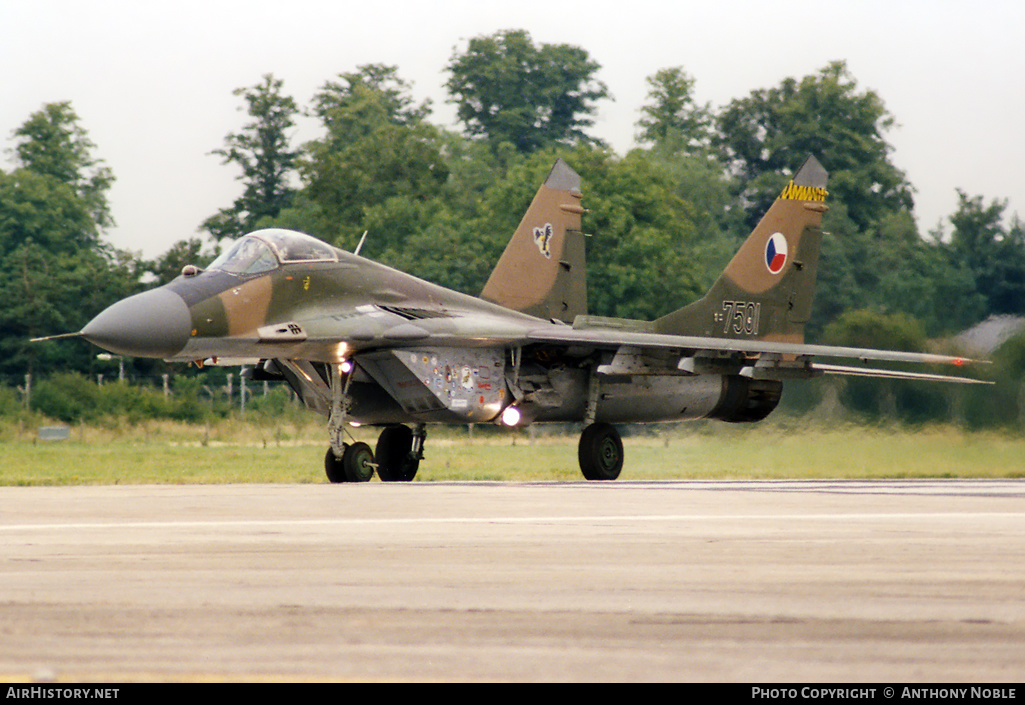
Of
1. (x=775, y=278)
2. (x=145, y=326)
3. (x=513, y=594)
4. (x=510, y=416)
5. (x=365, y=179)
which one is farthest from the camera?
(x=365, y=179)

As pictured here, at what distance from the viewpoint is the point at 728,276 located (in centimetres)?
2039

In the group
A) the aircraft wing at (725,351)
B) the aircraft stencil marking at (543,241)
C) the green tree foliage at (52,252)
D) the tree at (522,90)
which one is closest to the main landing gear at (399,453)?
the aircraft wing at (725,351)

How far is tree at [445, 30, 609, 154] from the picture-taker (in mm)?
71438

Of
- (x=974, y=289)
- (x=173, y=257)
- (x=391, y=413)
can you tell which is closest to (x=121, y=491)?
(x=391, y=413)

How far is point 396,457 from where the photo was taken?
17.7 meters

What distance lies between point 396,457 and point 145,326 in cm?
424

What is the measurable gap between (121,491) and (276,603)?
9.00m

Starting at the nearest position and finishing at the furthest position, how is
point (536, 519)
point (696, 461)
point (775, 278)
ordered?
1. point (536, 519)
2. point (696, 461)
3. point (775, 278)

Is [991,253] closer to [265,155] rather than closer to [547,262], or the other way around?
[547,262]

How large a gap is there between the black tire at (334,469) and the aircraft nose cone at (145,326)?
2.48 metres

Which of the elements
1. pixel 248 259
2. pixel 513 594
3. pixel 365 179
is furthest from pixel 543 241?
pixel 365 179

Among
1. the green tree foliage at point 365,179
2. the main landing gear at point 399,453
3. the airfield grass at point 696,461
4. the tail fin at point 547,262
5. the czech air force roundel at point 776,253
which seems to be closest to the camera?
the main landing gear at point 399,453

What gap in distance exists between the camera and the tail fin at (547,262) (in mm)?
21047

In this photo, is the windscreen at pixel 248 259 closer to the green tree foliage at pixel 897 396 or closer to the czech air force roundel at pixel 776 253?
the czech air force roundel at pixel 776 253
